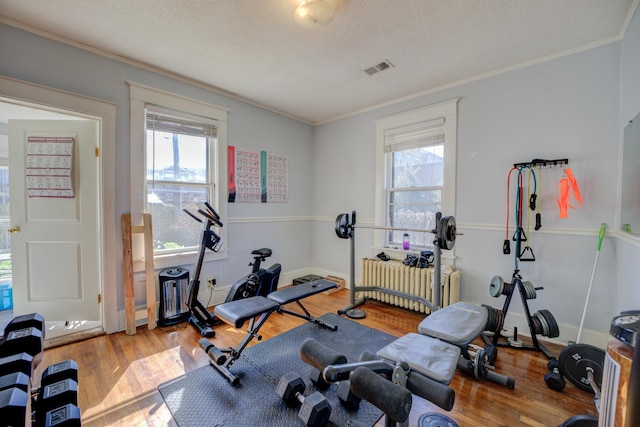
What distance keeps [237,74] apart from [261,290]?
92.7 inches

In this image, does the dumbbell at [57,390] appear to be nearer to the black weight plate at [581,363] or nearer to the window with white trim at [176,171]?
the window with white trim at [176,171]

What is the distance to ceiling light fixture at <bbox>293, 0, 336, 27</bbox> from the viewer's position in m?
1.77

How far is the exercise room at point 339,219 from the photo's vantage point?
1.71m

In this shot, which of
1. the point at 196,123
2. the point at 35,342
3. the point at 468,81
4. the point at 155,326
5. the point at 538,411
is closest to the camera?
the point at 35,342

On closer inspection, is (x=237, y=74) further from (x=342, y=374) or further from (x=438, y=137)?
(x=342, y=374)

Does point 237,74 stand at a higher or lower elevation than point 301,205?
higher

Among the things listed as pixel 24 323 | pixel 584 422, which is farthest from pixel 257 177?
pixel 584 422

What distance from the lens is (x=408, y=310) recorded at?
126 inches

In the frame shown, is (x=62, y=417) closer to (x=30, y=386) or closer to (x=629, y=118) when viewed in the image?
(x=30, y=386)

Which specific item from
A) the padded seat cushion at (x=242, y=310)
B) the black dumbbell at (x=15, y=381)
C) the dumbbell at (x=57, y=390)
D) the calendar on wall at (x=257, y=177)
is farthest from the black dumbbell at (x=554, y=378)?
the calendar on wall at (x=257, y=177)

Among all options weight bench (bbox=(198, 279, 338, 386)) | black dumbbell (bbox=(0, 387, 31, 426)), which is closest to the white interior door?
weight bench (bbox=(198, 279, 338, 386))

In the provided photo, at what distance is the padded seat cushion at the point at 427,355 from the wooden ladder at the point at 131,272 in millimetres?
2415

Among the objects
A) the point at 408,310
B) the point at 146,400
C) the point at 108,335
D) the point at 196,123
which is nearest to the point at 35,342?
the point at 146,400

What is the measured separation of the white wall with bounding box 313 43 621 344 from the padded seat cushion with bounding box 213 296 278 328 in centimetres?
219
